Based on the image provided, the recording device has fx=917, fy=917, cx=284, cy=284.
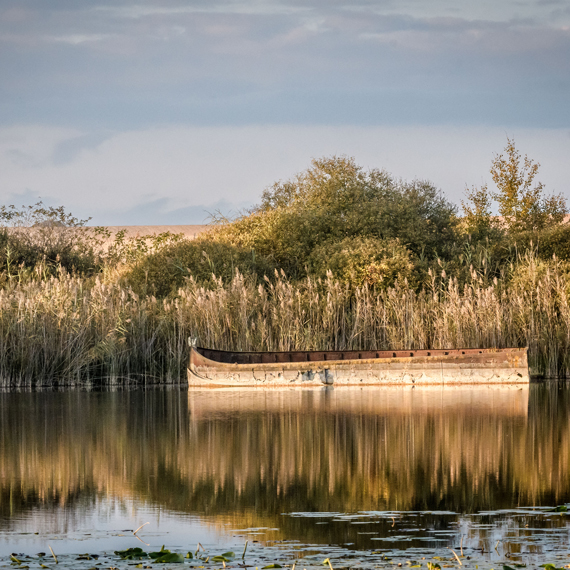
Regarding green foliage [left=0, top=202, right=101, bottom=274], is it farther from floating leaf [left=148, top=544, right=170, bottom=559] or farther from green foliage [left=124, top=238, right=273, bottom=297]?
floating leaf [left=148, top=544, right=170, bottom=559]

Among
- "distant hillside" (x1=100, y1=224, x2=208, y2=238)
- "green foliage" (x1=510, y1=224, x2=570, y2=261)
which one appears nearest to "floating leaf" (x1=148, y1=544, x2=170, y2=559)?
"green foliage" (x1=510, y1=224, x2=570, y2=261)

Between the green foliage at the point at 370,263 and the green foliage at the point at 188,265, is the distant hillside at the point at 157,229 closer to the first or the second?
the green foliage at the point at 188,265

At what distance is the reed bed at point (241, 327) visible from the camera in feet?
55.0

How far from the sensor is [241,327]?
58.1 feet

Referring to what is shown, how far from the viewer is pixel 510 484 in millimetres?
6621

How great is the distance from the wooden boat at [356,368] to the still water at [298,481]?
2962mm

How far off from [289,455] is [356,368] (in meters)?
7.91

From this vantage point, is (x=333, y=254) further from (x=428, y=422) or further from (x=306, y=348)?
(x=428, y=422)

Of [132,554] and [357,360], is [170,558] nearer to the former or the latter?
[132,554]

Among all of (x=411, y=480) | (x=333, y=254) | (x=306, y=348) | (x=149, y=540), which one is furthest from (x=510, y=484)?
(x=333, y=254)

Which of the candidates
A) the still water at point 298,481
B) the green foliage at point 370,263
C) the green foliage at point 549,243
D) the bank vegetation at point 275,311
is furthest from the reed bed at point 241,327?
the green foliage at point 549,243

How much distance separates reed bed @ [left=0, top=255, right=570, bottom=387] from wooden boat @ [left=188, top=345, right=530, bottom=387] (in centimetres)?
118

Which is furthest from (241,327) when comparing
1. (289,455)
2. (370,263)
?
(289,455)

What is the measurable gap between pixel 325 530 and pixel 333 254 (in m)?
17.9
